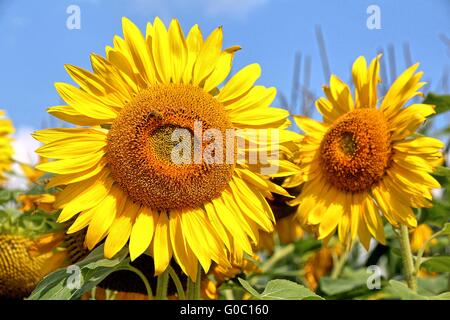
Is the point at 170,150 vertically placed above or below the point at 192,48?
below

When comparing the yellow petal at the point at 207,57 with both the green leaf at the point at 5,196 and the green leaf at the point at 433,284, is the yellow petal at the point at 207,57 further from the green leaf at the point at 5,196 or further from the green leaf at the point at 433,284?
the green leaf at the point at 433,284

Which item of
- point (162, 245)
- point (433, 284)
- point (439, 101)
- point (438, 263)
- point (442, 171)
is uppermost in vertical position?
point (439, 101)

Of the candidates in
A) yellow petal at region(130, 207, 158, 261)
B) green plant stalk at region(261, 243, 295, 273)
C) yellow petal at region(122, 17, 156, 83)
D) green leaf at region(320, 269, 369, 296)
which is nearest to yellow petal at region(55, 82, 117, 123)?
yellow petal at region(122, 17, 156, 83)

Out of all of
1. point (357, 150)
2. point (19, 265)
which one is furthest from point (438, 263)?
point (19, 265)

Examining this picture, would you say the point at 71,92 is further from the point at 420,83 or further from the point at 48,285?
the point at 420,83

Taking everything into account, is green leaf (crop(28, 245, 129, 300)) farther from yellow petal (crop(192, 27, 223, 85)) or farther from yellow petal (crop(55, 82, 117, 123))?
yellow petal (crop(192, 27, 223, 85))

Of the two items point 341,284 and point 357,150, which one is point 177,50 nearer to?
point 357,150
